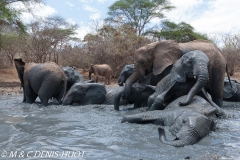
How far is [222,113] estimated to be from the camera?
559cm

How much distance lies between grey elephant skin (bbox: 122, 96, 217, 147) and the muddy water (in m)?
0.09

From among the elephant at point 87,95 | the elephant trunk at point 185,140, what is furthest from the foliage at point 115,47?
the elephant trunk at point 185,140

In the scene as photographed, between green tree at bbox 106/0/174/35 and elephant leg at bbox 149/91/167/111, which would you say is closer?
elephant leg at bbox 149/91/167/111

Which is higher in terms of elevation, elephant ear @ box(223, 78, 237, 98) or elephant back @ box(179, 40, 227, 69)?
elephant back @ box(179, 40, 227, 69)

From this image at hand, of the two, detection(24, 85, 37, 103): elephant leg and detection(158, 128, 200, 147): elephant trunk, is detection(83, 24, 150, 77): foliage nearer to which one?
detection(24, 85, 37, 103): elephant leg

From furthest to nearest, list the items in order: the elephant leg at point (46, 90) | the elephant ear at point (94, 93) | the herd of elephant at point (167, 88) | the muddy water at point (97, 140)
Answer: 1. the elephant ear at point (94, 93)
2. the elephant leg at point (46, 90)
3. the herd of elephant at point (167, 88)
4. the muddy water at point (97, 140)

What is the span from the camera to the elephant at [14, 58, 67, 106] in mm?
7641

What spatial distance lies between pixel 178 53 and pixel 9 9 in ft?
49.1

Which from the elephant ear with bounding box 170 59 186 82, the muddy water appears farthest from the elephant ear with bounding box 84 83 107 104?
the elephant ear with bounding box 170 59 186 82

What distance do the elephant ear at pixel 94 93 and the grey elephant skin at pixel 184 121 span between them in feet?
9.88

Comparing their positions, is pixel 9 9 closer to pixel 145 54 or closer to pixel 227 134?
pixel 145 54

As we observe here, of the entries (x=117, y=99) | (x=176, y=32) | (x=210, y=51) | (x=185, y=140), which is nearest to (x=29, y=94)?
(x=117, y=99)

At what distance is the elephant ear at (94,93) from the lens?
812 centimetres

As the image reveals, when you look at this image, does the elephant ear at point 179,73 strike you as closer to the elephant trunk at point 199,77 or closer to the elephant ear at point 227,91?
the elephant trunk at point 199,77
